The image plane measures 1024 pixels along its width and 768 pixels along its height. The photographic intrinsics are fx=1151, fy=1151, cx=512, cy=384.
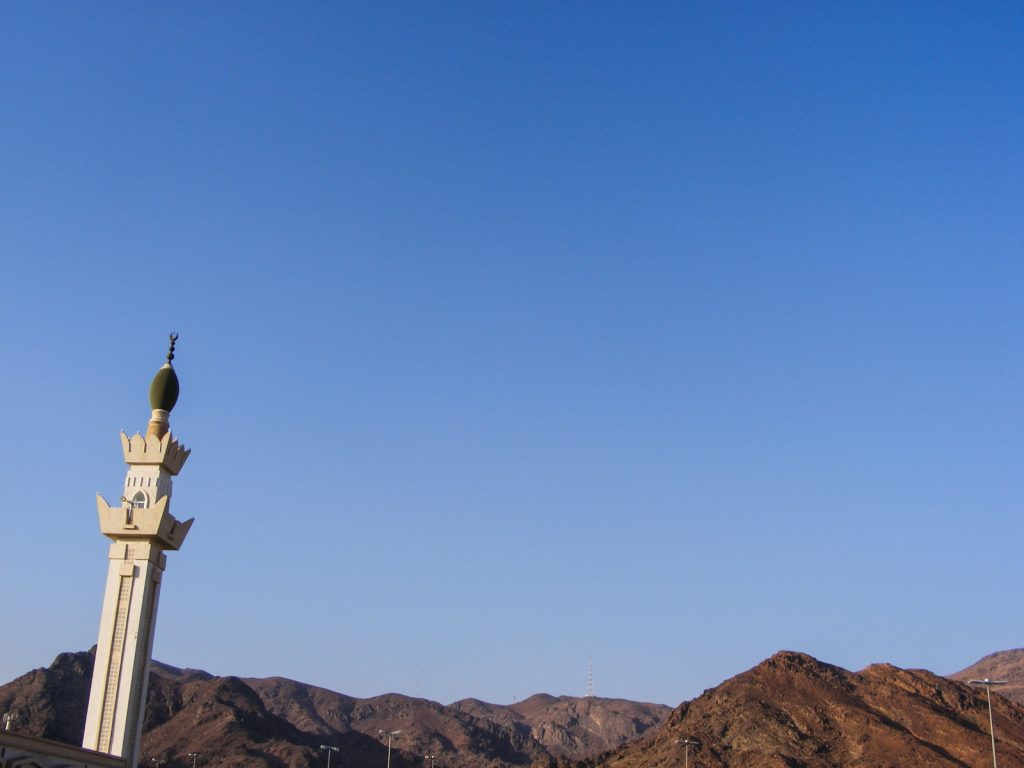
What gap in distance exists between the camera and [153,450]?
3631 cm

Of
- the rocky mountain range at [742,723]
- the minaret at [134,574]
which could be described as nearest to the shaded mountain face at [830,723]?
the rocky mountain range at [742,723]

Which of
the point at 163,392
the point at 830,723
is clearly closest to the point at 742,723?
the point at 830,723

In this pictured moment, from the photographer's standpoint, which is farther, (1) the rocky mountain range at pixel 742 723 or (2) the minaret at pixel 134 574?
(1) the rocky mountain range at pixel 742 723

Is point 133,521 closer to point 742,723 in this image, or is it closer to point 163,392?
point 163,392

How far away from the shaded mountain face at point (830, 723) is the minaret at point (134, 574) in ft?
261

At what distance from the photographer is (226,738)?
483 ft

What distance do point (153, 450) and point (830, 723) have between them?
303ft

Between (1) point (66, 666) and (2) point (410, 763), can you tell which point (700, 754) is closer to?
(2) point (410, 763)

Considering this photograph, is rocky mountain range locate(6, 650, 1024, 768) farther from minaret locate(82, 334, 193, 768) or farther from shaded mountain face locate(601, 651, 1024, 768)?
minaret locate(82, 334, 193, 768)

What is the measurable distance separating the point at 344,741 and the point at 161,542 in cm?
14343

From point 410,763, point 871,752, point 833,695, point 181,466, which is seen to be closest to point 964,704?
point 833,695

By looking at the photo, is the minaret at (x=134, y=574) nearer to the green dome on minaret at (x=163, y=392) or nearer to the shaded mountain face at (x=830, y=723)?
the green dome on minaret at (x=163, y=392)

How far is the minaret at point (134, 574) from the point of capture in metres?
33.3

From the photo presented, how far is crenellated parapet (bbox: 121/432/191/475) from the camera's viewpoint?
36.2 meters
